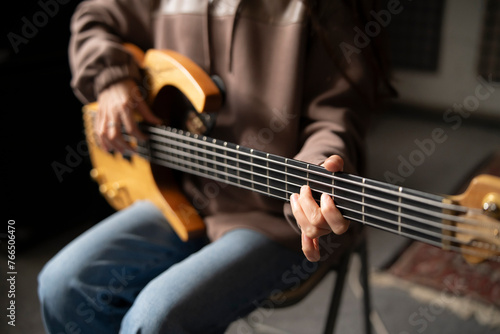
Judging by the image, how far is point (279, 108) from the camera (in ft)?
2.45

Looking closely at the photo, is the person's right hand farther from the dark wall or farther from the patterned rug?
the patterned rug

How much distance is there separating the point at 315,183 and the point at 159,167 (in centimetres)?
40

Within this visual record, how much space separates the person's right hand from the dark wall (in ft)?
2.20

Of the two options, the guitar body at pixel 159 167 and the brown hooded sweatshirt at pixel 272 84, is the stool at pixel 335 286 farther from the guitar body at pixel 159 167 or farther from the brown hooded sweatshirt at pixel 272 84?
the guitar body at pixel 159 167

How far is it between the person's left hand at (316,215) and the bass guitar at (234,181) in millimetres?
11

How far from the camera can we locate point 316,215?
Answer: 591mm

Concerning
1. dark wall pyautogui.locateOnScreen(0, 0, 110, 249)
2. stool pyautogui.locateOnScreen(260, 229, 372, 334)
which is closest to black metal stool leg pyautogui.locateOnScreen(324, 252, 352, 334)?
stool pyautogui.locateOnScreen(260, 229, 372, 334)

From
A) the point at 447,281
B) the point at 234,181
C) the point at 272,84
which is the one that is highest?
the point at 272,84

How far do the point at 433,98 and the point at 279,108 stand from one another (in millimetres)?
901

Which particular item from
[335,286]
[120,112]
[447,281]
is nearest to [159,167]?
[120,112]

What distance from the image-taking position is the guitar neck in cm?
53

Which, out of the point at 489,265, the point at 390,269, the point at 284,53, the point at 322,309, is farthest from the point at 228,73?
the point at 489,265

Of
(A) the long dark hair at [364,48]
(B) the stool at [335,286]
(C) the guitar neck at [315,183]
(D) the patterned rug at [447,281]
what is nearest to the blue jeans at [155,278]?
(B) the stool at [335,286]

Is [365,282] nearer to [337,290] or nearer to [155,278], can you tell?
[337,290]
